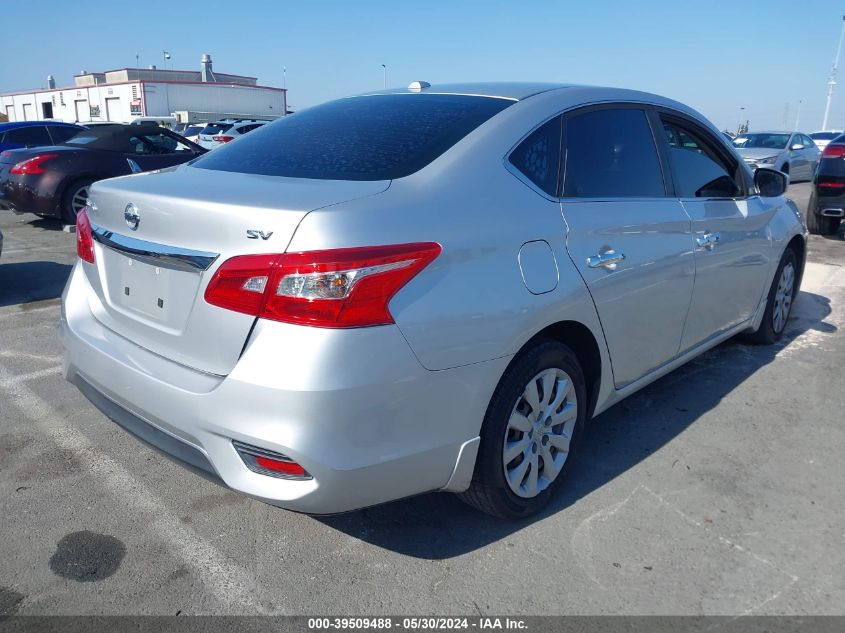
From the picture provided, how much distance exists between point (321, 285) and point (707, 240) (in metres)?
2.42

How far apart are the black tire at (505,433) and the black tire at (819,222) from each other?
855cm

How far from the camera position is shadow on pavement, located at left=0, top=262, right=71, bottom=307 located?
6.11m

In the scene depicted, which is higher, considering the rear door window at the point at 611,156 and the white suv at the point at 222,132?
the rear door window at the point at 611,156

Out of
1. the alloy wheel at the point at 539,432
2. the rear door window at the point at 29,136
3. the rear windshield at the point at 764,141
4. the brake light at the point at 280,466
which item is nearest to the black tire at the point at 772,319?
the alloy wheel at the point at 539,432

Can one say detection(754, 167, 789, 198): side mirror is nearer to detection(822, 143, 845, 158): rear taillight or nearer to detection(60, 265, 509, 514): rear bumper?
detection(60, 265, 509, 514): rear bumper

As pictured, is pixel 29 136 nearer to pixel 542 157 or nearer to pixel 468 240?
pixel 542 157

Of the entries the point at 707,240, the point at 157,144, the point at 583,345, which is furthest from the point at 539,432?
the point at 157,144

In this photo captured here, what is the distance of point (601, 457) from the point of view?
3338 mm

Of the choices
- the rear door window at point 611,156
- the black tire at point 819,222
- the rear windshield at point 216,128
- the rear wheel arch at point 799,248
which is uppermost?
the rear door window at point 611,156

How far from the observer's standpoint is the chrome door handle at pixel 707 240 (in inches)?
139

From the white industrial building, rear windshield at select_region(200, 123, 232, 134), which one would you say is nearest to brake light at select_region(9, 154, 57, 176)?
rear windshield at select_region(200, 123, 232, 134)

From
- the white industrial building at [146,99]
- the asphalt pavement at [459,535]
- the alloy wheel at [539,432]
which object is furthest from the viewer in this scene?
the white industrial building at [146,99]

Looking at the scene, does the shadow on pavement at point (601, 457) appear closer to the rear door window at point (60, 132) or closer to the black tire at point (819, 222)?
the black tire at point (819, 222)

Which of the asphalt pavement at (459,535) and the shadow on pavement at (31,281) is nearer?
the asphalt pavement at (459,535)
